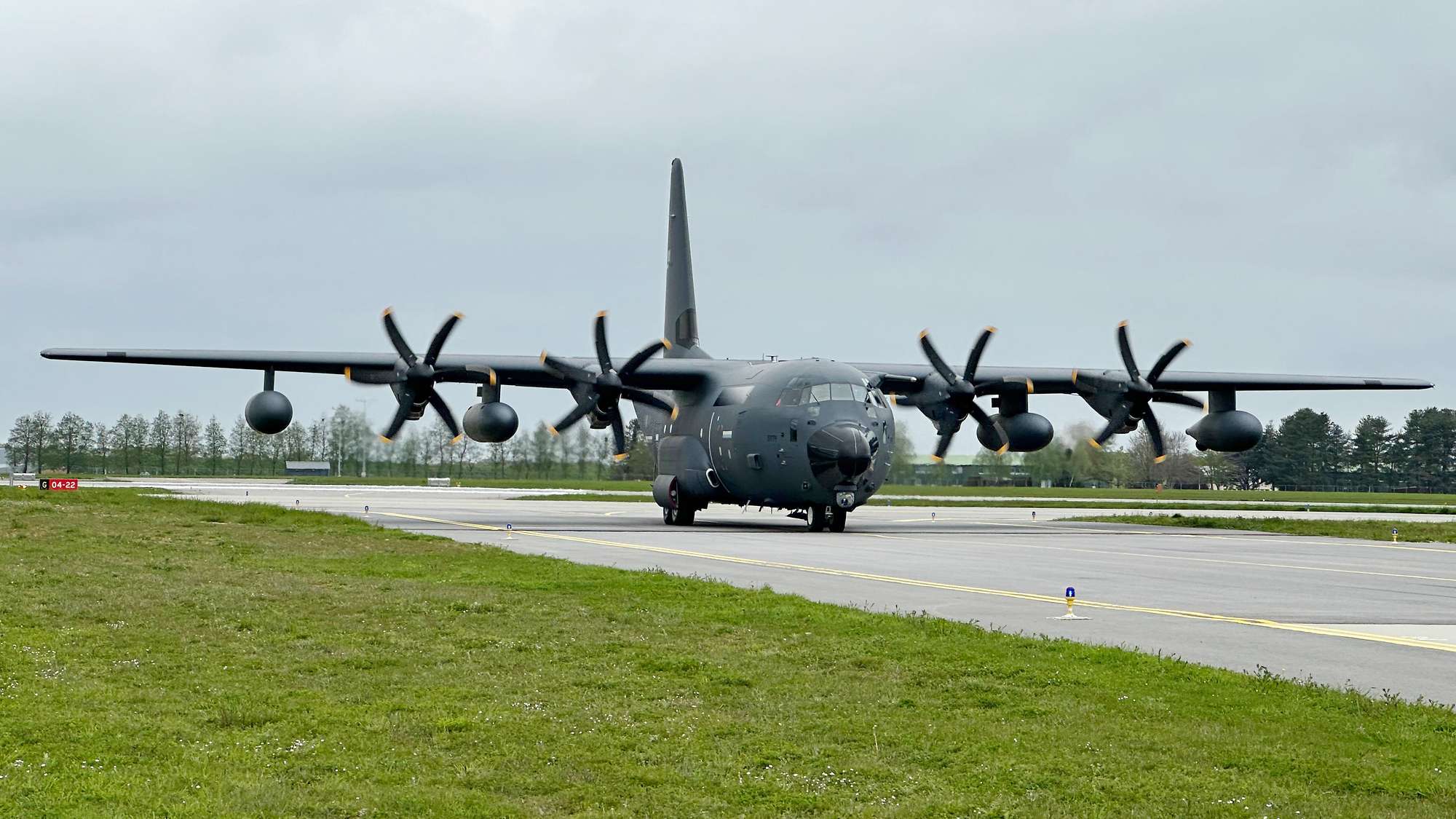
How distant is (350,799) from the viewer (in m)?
6.80

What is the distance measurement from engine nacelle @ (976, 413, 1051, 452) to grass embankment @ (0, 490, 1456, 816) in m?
26.3

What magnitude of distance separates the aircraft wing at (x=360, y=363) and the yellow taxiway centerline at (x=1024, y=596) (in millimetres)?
9063

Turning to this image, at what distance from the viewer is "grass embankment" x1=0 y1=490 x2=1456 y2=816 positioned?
22.6 ft

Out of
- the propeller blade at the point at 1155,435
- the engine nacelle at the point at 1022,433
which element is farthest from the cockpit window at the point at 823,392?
the propeller blade at the point at 1155,435

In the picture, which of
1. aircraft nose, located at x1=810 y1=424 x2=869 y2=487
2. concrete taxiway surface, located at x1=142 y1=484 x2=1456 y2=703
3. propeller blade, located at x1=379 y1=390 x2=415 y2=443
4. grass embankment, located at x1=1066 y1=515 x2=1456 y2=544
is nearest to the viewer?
concrete taxiway surface, located at x1=142 y1=484 x2=1456 y2=703

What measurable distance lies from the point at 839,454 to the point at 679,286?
14957 millimetres

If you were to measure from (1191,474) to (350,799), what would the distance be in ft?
443

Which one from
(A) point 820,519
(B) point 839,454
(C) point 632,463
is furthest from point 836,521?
(C) point 632,463

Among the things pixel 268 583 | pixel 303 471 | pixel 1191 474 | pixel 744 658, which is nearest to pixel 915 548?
pixel 268 583

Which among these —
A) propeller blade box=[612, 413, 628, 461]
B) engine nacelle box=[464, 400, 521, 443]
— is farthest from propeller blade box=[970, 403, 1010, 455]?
engine nacelle box=[464, 400, 521, 443]

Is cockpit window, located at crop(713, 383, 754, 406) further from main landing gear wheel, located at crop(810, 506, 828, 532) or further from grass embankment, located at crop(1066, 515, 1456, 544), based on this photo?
grass embankment, located at crop(1066, 515, 1456, 544)

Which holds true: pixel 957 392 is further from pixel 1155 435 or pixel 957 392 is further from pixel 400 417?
pixel 400 417

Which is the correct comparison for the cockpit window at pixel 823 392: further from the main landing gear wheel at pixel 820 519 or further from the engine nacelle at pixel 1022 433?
the engine nacelle at pixel 1022 433

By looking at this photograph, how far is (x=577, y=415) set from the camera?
36.3 m
